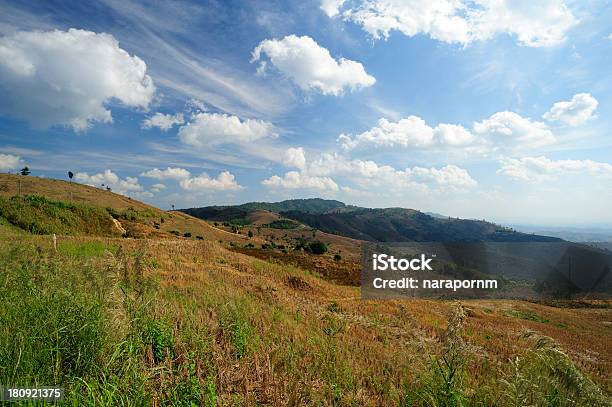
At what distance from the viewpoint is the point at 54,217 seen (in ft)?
108

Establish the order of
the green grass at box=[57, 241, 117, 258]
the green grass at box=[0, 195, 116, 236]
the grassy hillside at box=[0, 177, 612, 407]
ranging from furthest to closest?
1. the green grass at box=[0, 195, 116, 236]
2. the green grass at box=[57, 241, 117, 258]
3. the grassy hillside at box=[0, 177, 612, 407]

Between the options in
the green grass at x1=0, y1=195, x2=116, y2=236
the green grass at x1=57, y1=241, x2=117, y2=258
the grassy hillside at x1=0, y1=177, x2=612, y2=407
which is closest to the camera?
the grassy hillside at x1=0, y1=177, x2=612, y2=407

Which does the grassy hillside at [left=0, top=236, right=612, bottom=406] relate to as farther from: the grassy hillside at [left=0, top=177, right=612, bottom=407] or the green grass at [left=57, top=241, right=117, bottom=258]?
the green grass at [left=57, top=241, right=117, bottom=258]

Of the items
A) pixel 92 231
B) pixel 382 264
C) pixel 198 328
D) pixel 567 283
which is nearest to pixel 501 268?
pixel 567 283

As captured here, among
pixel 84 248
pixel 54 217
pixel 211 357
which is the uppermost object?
pixel 54 217

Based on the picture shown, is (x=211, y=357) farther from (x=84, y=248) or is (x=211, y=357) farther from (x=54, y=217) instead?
(x=54, y=217)

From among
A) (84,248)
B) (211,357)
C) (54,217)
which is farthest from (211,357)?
(54,217)

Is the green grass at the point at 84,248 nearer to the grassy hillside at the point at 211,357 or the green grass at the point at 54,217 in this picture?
the grassy hillside at the point at 211,357

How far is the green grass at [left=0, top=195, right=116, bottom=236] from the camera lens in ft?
98.8

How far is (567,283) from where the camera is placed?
71.1 metres

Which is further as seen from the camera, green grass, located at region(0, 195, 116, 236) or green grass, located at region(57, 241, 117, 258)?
green grass, located at region(0, 195, 116, 236)

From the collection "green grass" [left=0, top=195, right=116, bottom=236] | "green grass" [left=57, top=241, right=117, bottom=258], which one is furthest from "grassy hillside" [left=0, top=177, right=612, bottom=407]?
"green grass" [left=0, top=195, right=116, bottom=236]

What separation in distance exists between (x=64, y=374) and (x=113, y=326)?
77 centimetres

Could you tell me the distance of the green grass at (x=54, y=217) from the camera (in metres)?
30.1
